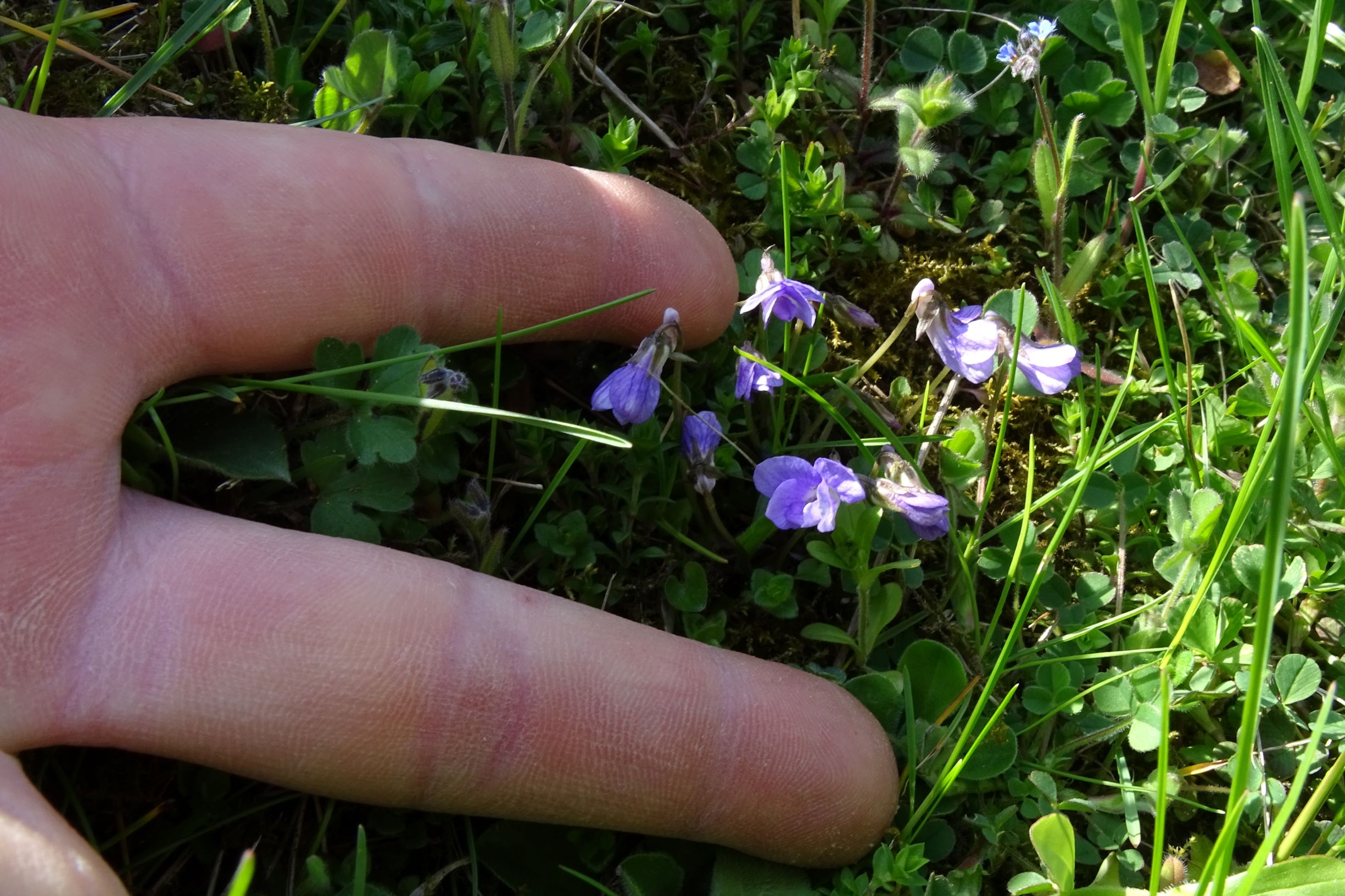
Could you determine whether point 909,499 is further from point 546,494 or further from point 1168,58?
point 1168,58

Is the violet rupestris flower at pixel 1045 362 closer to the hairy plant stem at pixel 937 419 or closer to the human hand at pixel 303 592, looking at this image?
Result: the hairy plant stem at pixel 937 419

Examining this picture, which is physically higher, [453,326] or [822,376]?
[453,326]

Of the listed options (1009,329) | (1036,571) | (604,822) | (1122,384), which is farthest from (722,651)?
(1122,384)

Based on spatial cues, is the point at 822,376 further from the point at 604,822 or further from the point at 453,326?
the point at 604,822

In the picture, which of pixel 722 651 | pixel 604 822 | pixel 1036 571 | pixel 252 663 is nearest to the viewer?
pixel 252 663

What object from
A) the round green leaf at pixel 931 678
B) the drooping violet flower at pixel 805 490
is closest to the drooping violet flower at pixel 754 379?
the drooping violet flower at pixel 805 490
